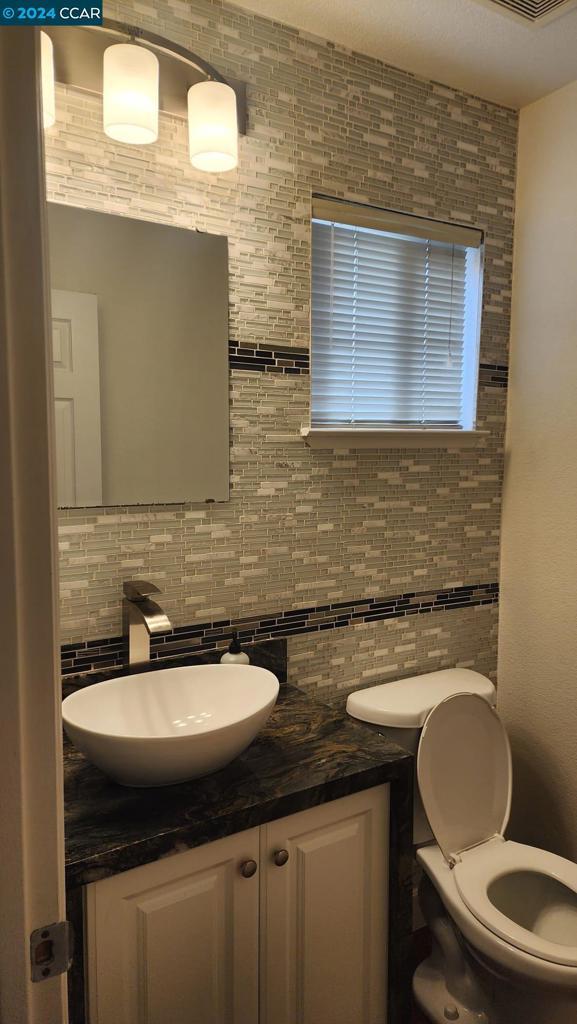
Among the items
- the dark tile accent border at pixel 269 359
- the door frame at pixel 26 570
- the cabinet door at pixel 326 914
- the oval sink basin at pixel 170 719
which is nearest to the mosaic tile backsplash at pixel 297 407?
the dark tile accent border at pixel 269 359

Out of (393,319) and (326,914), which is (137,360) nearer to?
(393,319)

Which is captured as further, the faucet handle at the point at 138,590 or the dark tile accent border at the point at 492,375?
the dark tile accent border at the point at 492,375

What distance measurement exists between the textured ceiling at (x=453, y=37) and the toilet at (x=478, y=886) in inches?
68.8

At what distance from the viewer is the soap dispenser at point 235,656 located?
168cm

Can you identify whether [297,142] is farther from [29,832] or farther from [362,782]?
[29,832]

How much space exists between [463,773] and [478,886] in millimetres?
280

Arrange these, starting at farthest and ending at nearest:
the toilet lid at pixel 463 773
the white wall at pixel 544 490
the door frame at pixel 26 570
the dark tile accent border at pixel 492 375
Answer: the dark tile accent border at pixel 492 375 → the white wall at pixel 544 490 → the toilet lid at pixel 463 773 → the door frame at pixel 26 570

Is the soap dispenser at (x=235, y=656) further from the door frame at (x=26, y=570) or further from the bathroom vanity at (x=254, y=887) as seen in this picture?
the door frame at (x=26, y=570)

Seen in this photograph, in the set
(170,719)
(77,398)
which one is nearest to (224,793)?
(170,719)

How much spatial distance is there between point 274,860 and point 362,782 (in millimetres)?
230

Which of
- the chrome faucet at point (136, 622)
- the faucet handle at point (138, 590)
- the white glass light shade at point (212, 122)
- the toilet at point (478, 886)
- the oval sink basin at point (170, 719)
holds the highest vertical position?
the white glass light shade at point (212, 122)

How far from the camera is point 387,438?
1.98 metres

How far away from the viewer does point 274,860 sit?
1314 millimetres

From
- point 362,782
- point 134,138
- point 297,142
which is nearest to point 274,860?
point 362,782
